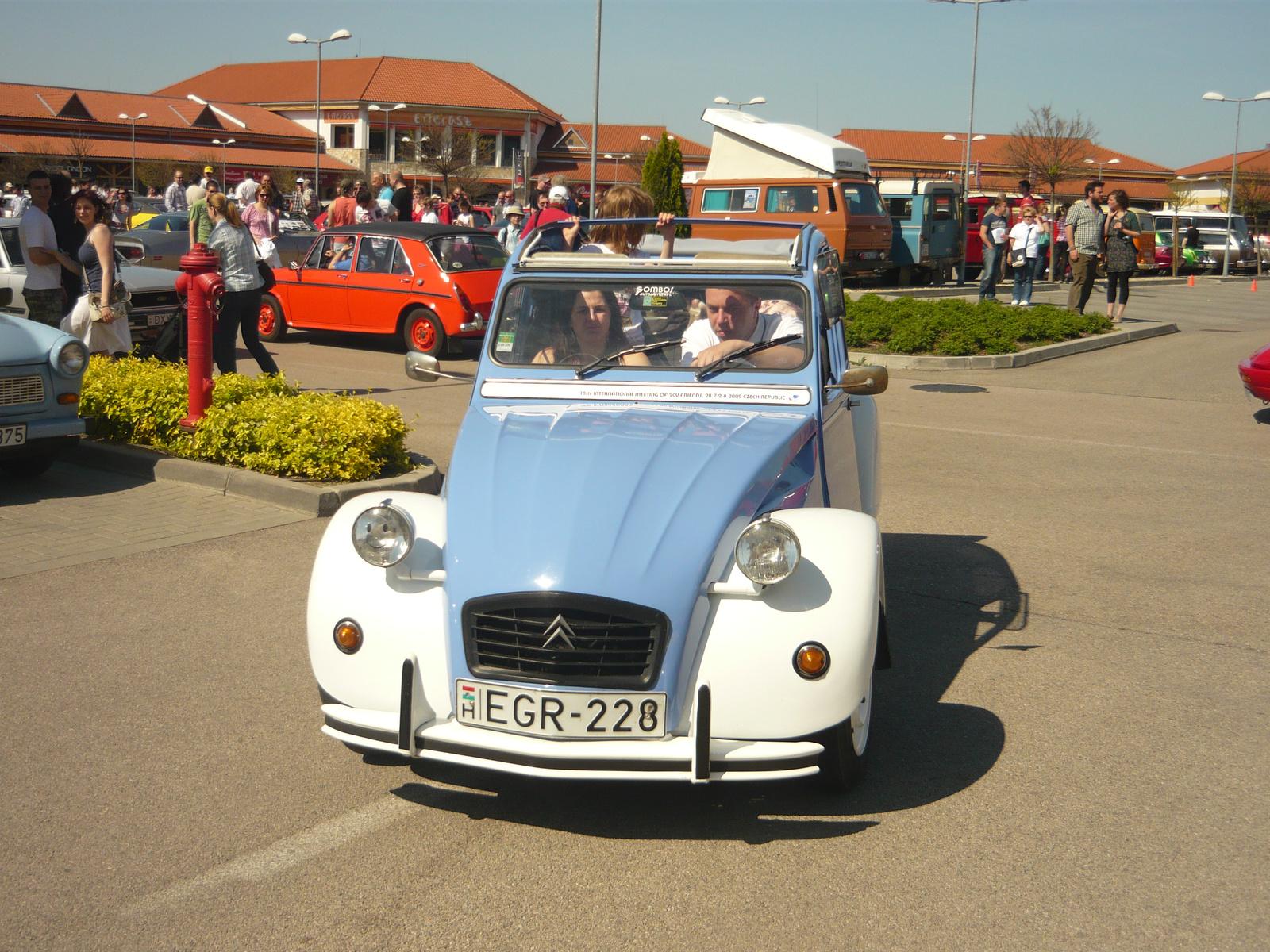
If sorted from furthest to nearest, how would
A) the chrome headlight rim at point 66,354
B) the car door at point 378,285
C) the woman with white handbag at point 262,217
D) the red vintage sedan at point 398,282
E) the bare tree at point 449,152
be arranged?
the bare tree at point 449,152
the woman with white handbag at point 262,217
the car door at point 378,285
the red vintage sedan at point 398,282
the chrome headlight rim at point 66,354

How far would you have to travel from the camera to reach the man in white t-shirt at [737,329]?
16.0 feet

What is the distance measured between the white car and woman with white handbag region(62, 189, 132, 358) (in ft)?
6.55

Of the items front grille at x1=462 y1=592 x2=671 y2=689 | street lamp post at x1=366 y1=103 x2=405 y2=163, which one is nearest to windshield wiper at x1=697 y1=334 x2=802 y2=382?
front grille at x1=462 y1=592 x2=671 y2=689

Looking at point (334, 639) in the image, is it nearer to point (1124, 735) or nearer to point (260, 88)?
point (1124, 735)

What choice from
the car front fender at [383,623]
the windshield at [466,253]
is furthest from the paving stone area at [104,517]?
the windshield at [466,253]

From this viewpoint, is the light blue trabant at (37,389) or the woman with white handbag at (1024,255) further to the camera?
the woman with white handbag at (1024,255)

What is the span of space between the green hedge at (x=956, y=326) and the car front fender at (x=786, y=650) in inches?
489

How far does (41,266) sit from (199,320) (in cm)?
265

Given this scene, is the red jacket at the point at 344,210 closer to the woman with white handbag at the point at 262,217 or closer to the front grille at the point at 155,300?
the woman with white handbag at the point at 262,217

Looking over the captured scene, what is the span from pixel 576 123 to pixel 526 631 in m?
100

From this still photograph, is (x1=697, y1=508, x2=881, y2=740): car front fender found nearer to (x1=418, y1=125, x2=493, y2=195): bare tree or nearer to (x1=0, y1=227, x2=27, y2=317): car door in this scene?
(x1=0, y1=227, x2=27, y2=317): car door

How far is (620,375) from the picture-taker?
191 inches

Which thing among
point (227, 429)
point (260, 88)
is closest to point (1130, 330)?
point (227, 429)

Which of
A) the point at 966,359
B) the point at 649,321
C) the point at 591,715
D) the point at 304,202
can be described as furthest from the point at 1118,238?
the point at 304,202
